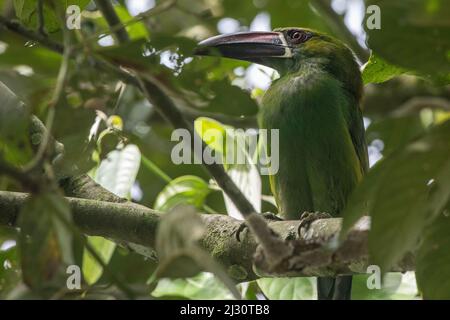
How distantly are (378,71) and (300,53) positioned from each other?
2.09 meters

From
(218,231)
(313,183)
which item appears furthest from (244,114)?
(313,183)

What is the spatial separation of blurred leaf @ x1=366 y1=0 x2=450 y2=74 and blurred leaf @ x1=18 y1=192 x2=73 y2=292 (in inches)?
24.4

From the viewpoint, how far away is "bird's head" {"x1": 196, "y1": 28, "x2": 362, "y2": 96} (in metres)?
4.06

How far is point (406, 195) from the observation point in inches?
50.4

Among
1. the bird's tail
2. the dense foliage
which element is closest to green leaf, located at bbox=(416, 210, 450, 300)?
the dense foliage

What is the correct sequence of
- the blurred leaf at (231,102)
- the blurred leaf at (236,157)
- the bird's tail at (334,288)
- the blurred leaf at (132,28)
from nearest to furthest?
the blurred leaf at (231,102) < the blurred leaf at (236,157) < the bird's tail at (334,288) < the blurred leaf at (132,28)

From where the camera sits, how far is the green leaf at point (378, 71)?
7.08ft

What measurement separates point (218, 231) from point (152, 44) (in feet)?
2.89

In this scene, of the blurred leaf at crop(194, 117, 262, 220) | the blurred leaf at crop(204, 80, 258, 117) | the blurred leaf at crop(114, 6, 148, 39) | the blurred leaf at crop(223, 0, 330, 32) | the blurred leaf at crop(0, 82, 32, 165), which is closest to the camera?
the blurred leaf at crop(0, 82, 32, 165)

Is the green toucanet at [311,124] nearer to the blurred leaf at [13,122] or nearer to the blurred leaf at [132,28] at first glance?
the blurred leaf at [132,28]

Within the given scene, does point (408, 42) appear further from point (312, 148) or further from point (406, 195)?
point (312, 148)

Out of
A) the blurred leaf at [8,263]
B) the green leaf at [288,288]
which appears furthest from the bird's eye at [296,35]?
the blurred leaf at [8,263]

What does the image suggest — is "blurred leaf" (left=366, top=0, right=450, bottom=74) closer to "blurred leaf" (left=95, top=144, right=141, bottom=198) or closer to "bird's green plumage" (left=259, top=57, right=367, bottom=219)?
"blurred leaf" (left=95, top=144, right=141, bottom=198)

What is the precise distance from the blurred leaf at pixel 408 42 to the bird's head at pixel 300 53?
2573mm
